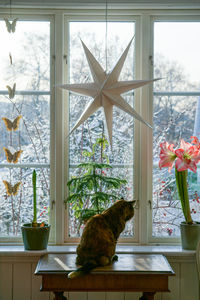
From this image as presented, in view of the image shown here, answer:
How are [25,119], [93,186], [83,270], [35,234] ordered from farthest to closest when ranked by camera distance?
[25,119]
[93,186]
[35,234]
[83,270]

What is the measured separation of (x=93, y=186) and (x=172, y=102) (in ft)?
2.84

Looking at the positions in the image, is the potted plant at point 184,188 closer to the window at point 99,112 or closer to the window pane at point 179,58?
the window at point 99,112

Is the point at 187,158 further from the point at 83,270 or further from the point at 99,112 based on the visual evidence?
the point at 83,270

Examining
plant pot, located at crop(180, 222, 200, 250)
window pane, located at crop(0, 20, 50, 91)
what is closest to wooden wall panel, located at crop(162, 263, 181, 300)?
plant pot, located at crop(180, 222, 200, 250)

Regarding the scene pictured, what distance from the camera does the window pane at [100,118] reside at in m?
3.17

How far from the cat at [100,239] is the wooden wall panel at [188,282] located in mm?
592

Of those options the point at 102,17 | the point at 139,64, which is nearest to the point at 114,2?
the point at 102,17

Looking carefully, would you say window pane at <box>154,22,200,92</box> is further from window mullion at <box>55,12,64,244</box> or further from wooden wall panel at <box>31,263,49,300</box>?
wooden wall panel at <box>31,263,49,300</box>

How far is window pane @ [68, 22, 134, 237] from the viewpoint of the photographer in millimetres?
3168

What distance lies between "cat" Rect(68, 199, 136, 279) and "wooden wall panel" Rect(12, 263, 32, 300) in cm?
53

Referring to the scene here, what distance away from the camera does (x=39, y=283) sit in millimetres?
2912

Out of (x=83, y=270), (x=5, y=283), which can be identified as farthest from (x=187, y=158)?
(x=5, y=283)

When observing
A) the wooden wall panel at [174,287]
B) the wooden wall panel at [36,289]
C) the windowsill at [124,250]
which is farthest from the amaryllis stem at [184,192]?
the wooden wall panel at [36,289]

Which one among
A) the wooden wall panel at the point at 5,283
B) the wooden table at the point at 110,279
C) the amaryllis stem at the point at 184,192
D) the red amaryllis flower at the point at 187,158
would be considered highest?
the red amaryllis flower at the point at 187,158
